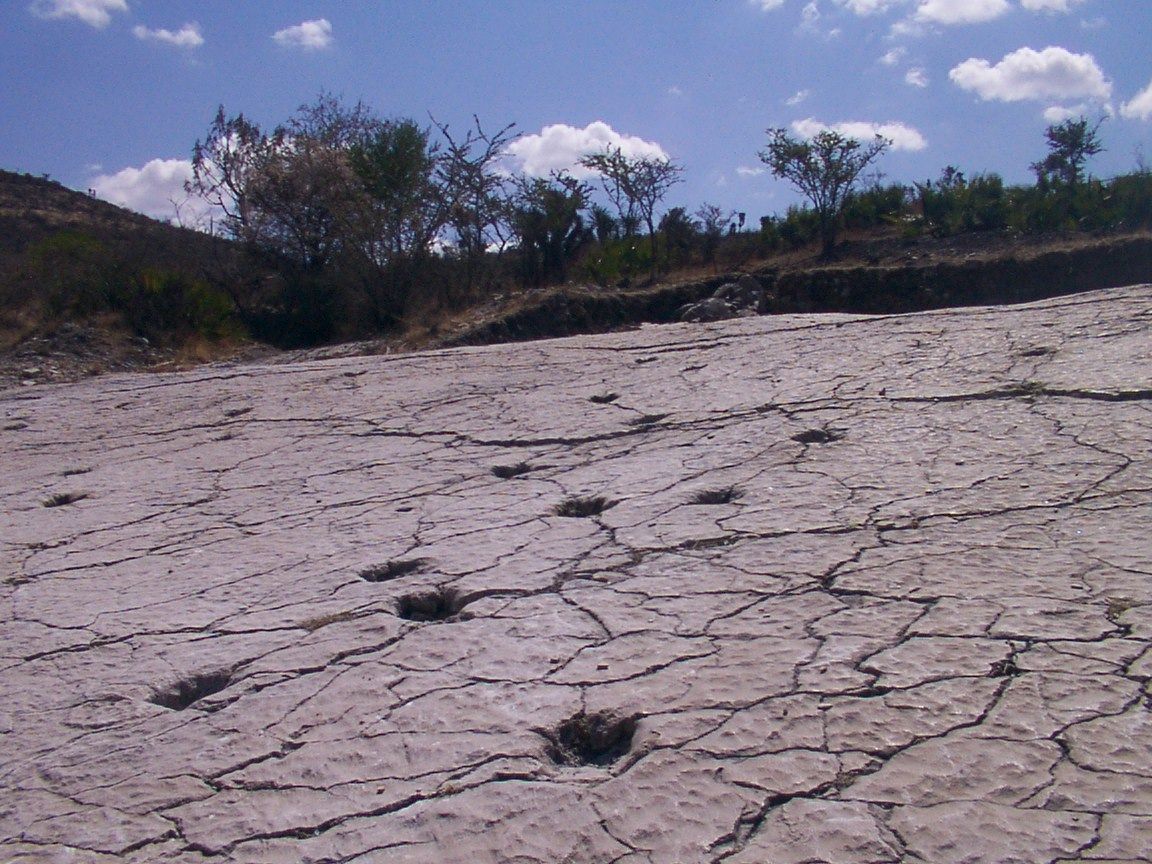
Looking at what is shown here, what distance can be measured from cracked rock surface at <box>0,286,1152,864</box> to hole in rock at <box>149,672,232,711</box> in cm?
1

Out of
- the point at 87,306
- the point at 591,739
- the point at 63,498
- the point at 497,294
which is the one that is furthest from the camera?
the point at 497,294

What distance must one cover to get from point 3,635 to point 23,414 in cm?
348

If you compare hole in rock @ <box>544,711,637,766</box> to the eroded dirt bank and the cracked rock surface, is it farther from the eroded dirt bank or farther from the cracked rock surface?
the eroded dirt bank

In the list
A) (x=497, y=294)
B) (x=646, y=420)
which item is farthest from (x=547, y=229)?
(x=646, y=420)

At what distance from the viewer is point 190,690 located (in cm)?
247

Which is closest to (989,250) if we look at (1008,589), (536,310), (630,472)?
(536,310)

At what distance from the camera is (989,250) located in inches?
551

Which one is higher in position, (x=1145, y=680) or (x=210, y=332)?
(x=210, y=332)

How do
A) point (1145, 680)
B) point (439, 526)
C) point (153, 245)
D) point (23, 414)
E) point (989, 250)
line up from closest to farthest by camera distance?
point (1145, 680) → point (439, 526) → point (23, 414) → point (989, 250) → point (153, 245)

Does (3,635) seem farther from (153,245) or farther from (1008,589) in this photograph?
(153,245)

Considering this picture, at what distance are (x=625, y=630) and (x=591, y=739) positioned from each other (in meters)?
0.42

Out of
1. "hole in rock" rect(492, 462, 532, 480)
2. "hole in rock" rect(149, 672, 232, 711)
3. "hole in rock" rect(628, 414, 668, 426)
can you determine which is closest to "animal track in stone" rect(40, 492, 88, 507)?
"hole in rock" rect(492, 462, 532, 480)

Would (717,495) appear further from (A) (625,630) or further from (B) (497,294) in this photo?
(B) (497,294)

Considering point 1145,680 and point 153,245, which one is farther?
point 153,245
